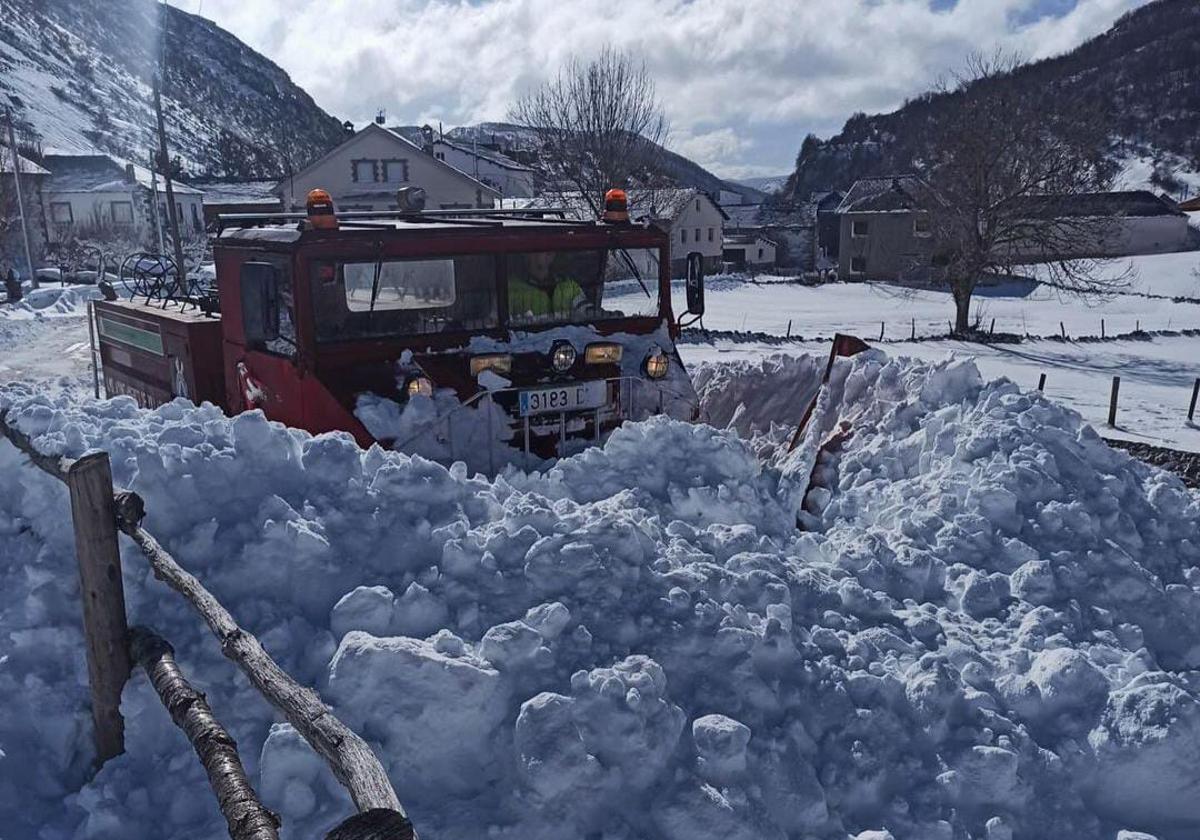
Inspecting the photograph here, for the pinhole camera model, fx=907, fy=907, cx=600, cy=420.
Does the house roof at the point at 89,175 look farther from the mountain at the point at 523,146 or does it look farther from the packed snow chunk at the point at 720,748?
the packed snow chunk at the point at 720,748

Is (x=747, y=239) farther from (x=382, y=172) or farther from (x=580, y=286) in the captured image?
(x=580, y=286)

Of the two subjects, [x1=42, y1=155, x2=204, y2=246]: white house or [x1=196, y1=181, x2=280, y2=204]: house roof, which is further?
[x1=196, y1=181, x2=280, y2=204]: house roof

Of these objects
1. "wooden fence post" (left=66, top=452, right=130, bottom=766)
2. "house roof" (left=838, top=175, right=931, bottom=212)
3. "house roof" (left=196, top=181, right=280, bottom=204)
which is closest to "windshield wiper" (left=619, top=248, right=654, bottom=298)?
"wooden fence post" (left=66, top=452, right=130, bottom=766)

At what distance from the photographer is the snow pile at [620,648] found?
11.5 feet

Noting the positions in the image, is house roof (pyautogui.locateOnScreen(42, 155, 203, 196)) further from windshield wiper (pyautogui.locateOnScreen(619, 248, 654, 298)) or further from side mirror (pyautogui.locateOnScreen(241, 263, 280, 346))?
side mirror (pyautogui.locateOnScreen(241, 263, 280, 346))

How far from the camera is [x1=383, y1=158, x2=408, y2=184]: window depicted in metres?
48.5

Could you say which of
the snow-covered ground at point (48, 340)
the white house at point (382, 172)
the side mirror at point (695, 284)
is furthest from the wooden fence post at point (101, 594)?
the white house at point (382, 172)

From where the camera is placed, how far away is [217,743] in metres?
2.86

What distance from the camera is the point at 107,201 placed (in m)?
65.1

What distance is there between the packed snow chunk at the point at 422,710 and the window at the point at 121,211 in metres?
70.8

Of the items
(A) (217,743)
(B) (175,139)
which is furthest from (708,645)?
(B) (175,139)

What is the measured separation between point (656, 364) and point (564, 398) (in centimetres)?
105

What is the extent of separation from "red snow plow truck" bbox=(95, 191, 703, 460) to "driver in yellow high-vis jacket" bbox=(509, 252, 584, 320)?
0.04 feet

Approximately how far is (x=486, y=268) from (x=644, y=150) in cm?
2358
